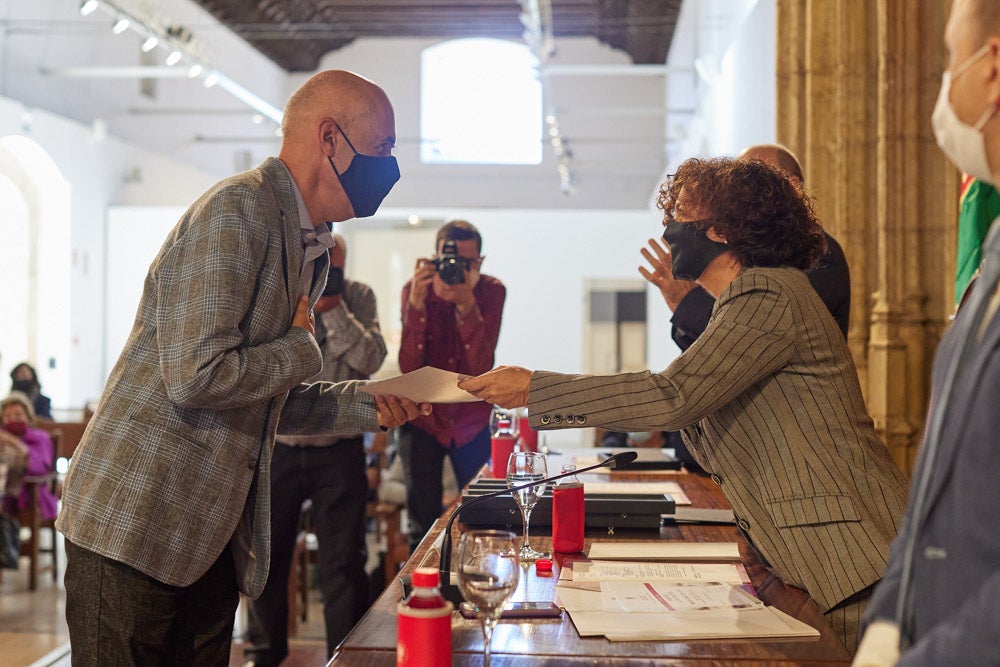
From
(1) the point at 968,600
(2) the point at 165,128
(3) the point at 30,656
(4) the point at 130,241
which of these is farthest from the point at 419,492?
(2) the point at 165,128

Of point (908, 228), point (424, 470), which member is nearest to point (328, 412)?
point (424, 470)

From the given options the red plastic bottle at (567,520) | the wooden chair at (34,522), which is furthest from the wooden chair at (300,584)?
the red plastic bottle at (567,520)

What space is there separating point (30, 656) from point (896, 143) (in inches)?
162

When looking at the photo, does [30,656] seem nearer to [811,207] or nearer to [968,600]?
[811,207]

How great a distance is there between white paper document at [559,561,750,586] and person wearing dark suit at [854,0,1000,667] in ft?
2.10

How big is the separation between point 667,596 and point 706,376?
40 cm

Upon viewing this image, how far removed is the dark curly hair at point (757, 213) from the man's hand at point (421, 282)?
7.23 ft

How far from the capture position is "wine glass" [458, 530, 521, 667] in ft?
4.33

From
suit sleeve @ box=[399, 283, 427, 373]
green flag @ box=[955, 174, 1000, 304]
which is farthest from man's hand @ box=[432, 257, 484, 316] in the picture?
green flag @ box=[955, 174, 1000, 304]

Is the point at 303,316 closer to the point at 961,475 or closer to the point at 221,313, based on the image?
the point at 221,313

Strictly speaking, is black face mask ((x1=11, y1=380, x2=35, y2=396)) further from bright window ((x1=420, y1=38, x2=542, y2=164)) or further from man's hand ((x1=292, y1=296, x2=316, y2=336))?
bright window ((x1=420, y1=38, x2=542, y2=164))

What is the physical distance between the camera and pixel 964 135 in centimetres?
112

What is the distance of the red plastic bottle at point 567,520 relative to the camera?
6.66 ft

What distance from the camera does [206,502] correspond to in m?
1.86
